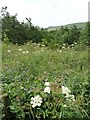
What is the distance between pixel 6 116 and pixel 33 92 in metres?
0.36

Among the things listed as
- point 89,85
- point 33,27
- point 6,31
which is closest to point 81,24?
point 33,27

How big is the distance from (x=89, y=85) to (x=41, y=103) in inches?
29.1

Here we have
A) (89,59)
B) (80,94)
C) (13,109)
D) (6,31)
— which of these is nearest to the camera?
(13,109)

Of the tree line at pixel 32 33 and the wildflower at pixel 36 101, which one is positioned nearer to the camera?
the wildflower at pixel 36 101

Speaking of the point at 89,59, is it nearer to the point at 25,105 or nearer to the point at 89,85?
the point at 89,85

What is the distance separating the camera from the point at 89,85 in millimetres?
3691

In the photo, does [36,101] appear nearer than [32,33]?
Yes

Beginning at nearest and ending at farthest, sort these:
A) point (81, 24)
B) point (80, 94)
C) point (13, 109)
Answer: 1. point (13, 109)
2. point (80, 94)
3. point (81, 24)

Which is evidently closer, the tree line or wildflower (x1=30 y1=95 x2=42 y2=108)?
wildflower (x1=30 y1=95 x2=42 y2=108)

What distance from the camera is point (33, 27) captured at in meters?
12.4

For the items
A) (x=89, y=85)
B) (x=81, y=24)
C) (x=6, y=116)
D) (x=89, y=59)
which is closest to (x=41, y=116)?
(x=6, y=116)

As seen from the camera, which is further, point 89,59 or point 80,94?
point 89,59

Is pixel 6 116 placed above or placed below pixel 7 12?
below

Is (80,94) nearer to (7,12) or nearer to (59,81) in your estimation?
(59,81)
